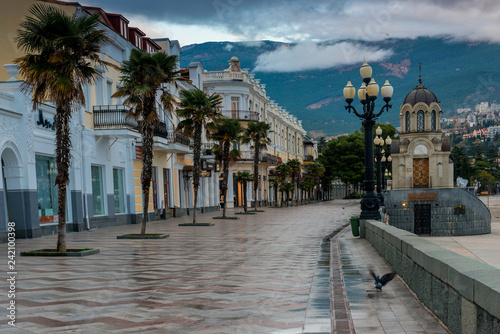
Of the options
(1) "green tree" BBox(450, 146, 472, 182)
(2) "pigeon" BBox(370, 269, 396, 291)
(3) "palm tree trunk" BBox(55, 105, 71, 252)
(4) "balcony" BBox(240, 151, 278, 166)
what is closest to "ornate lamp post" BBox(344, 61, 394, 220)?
(3) "palm tree trunk" BBox(55, 105, 71, 252)

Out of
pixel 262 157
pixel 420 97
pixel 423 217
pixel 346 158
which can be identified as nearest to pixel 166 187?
pixel 423 217

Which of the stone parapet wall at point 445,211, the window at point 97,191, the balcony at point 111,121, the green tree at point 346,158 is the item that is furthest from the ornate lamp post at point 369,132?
the green tree at point 346,158

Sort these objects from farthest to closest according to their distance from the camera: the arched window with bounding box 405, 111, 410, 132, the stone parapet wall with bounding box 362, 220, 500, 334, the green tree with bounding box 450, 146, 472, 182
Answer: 1. the green tree with bounding box 450, 146, 472, 182
2. the arched window with bounding box 405, 111, 410, 132
3. the stone parapet wall with bounding box 362, 220, 500, 334

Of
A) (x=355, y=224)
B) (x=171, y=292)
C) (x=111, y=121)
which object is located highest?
(x=111, y=121)

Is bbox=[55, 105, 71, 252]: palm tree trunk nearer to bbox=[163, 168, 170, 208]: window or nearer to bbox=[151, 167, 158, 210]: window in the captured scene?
bbox=[151, 167, 158, 210]: window

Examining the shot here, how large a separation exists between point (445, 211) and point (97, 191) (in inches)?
1132

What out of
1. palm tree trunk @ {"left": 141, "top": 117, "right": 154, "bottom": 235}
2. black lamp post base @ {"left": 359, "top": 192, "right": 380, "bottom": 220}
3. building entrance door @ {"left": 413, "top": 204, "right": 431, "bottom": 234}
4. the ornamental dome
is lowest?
building entrance door @ {"left": 413, "top": 204, "right": 431, "bottom": 234}

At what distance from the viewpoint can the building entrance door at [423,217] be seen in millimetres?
41438

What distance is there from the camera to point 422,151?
5509 cm

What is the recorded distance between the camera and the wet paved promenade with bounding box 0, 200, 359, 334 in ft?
20.6

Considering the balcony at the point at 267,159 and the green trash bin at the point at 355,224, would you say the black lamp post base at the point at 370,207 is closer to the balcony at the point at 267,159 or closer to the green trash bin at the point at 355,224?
the green trash bin at the point at 355,224

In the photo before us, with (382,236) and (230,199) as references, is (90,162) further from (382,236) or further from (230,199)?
(230,199)

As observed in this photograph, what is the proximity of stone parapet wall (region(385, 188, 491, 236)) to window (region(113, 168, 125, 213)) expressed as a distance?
2316 centimetres

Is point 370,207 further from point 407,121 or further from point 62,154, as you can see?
point 407,121
